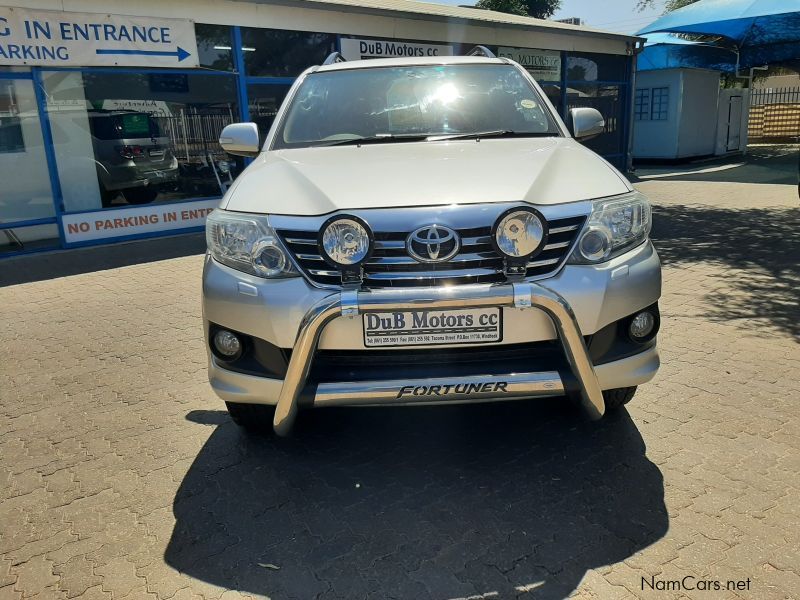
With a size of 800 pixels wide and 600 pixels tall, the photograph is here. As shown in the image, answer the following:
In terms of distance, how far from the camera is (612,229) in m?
2.82

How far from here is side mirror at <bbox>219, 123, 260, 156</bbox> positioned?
400 centimetres

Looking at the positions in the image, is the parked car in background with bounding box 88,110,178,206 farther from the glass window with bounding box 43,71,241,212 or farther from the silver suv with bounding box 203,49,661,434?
the silver suv with bounding box 203,49,661,434

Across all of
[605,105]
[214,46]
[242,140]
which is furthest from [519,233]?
[605,105]

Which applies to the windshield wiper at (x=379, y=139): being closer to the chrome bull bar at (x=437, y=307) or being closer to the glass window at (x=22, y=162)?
the chrome bull bar at (x=437, y=307)

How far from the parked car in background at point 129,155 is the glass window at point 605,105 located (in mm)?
10244

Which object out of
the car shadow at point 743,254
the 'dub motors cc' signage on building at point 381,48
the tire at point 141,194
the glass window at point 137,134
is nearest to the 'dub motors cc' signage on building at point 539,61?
the 'dub motors cc' signage on building at point 381,48

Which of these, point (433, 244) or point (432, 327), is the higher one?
point (433, 244)

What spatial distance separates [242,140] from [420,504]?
7.77 feet

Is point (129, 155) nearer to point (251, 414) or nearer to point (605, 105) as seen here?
point (251, 414)

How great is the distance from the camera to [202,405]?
13.1 feet

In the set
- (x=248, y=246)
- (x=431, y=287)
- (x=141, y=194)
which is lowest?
(x=141, y=194)

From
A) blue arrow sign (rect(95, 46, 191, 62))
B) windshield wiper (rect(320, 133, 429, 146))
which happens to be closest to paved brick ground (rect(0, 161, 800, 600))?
windshield wiper (rect(320, 133, 429, 146))

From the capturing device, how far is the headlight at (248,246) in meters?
2.75

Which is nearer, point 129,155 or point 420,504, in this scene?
point 420,504
